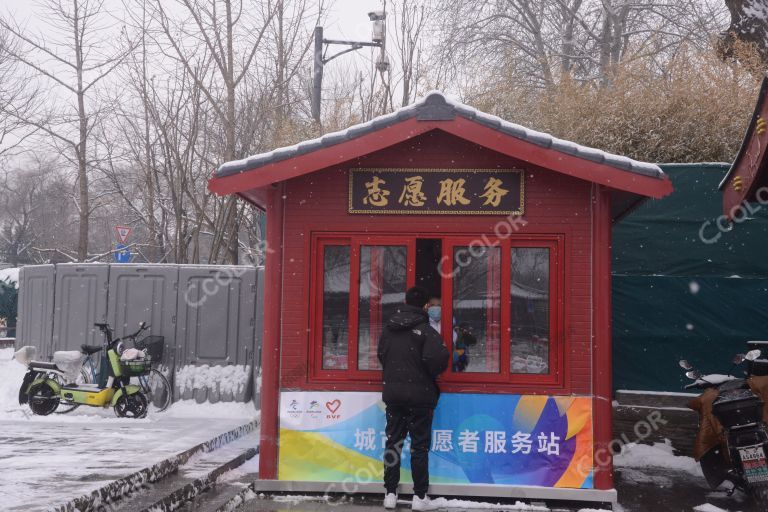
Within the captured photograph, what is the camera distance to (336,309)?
7477 millimetres

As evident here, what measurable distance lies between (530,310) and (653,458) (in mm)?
3339

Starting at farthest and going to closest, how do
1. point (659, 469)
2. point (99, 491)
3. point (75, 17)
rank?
point (75, 17), point (659, 469), point (99, 491)

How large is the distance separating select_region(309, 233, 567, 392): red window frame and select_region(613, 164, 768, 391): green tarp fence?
11.1 feet

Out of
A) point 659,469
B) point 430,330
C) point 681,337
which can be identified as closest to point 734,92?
point 681,337

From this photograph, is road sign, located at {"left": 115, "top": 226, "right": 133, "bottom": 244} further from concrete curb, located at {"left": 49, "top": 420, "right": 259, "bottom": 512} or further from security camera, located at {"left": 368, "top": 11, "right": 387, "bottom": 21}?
concrete curb, located at {"left": 49, "top": 420, "right": 259, "bottom": 512}

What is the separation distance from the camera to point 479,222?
7.36 m

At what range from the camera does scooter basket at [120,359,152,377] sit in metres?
10.6

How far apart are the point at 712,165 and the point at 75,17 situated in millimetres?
15352

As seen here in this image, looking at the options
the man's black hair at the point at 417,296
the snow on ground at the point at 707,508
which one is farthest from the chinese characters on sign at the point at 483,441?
the snow on ground at the point at 707,508

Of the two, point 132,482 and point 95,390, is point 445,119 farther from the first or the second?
point 95,390

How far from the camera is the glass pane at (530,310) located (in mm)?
7262

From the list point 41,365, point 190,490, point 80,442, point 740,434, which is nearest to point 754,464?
point 740,434

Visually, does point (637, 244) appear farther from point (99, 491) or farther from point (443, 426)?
point (99, 491)

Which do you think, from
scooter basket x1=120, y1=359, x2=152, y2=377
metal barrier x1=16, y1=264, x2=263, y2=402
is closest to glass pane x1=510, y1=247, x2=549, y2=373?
metal barrier x1=16, y1=264, x2=263, y2=402
